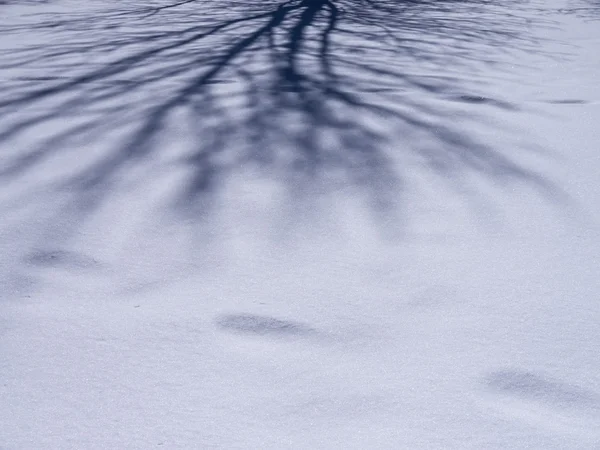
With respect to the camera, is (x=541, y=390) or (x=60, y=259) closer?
(x=541, y=390)

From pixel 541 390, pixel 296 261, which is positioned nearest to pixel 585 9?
pixel 296 261

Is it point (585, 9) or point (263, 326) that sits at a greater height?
point (585, 9)

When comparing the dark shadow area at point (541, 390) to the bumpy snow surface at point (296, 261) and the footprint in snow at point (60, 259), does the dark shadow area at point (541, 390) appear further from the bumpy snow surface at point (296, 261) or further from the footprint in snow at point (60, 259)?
the footprint in snow at point (60, 259)

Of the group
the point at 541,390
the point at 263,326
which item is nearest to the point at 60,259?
the point at 263,326

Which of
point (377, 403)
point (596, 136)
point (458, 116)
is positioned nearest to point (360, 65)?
point (458, 116)

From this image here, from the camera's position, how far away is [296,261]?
1459 mm

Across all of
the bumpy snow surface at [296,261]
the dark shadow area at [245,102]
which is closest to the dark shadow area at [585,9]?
the dark shadow area at [245,102]

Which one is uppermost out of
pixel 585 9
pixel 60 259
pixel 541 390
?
pixel 585 9

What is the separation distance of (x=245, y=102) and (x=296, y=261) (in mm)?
1366

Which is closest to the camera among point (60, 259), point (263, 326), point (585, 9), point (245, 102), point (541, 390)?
point (541, 390)

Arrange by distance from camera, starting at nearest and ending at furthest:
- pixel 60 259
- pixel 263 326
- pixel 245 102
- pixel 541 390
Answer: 1. pixel 541 390
2. pixel 263 326
3. pixel 60 259
4. pixel 245 102

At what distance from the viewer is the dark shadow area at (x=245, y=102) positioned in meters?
1.99

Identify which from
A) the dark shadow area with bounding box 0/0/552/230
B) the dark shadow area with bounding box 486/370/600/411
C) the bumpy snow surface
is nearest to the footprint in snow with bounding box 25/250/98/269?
the bumpy snow surface

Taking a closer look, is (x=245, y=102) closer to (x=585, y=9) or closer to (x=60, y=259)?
(x=60, y=259)
